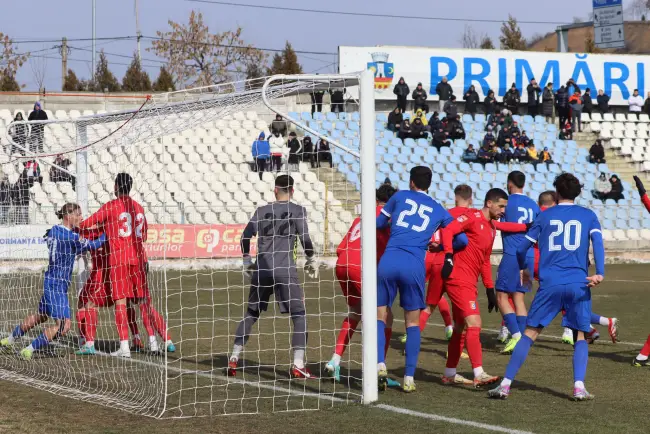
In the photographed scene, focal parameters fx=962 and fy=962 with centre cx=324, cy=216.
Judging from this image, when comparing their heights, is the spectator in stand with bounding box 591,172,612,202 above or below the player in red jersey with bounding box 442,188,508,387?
above

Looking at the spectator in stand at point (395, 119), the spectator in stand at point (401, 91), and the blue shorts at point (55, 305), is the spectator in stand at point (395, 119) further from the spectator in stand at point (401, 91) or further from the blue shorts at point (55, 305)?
the blue shorts at point (55, 305)

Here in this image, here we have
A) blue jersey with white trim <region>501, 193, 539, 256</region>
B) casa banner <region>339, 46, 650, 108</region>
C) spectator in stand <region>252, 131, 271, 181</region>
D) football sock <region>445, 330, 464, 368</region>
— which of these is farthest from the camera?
casa banner <region>339, 46, 650, 108</region>

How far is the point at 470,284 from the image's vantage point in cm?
895

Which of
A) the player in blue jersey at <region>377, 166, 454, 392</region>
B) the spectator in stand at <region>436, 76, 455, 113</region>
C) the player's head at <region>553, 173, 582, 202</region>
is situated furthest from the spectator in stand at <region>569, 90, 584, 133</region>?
the player in blue jersey at <region>377, 166, 454, 392</region>

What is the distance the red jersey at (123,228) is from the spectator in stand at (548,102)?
26.9m

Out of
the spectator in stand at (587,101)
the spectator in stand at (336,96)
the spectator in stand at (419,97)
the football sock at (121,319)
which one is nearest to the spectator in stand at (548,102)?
the spectator in stand at (587,101)

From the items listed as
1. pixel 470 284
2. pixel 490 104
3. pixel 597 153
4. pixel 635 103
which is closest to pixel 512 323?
pixel 470 284

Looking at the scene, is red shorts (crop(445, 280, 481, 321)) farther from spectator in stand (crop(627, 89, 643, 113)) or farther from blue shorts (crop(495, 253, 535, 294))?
spectator in stand (crop(627, 89, 643, 113))

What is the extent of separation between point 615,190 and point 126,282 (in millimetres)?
23508

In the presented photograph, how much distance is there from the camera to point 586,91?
35.9m

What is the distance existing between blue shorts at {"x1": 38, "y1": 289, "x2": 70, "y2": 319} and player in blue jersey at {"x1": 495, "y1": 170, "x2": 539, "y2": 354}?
15.8 feet

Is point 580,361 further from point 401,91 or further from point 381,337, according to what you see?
point 401,91

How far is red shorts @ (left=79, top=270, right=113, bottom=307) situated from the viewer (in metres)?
10.7

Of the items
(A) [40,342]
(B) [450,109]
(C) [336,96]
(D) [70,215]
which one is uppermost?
(B) [450,109]
